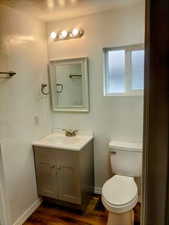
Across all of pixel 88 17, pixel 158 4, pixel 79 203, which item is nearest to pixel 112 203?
pixel 79 203

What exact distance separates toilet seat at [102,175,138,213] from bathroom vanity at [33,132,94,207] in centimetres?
39

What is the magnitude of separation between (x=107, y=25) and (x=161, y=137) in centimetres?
200

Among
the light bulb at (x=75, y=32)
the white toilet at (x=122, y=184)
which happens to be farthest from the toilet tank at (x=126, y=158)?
the light bulb at (x=75, y=32)

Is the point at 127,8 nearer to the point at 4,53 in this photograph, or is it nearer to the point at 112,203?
the point at 4,53

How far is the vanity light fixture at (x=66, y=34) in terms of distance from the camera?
2.17 meters

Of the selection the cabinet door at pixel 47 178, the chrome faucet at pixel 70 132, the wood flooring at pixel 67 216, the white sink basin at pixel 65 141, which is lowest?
the wood flooring at pixel 67 216

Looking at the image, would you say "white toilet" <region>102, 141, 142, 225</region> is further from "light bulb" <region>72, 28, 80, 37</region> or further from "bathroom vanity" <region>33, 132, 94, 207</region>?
"light bulb" <region>72, 28, 80, 37</region>

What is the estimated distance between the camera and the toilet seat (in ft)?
5.23

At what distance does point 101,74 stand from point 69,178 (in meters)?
1.32

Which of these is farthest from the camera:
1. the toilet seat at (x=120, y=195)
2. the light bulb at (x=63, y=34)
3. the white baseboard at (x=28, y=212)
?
the light bulb at (x=63, y=34)

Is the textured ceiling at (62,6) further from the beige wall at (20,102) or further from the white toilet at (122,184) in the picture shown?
the white toilet at (122,184)

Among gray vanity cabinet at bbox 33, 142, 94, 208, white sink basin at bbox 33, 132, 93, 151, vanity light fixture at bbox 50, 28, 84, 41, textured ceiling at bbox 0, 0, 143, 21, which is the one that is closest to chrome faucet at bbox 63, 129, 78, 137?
white sink basin at bbox 33, 132, 93, 151

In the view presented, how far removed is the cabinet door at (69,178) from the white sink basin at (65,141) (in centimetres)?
9

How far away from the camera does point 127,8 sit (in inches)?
77.1
